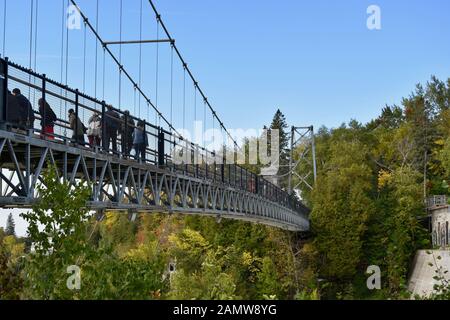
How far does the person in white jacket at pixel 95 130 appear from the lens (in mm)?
14070

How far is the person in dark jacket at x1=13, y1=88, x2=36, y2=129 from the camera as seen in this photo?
11164 millimetres

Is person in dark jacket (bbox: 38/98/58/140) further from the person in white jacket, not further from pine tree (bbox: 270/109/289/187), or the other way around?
pine tree (bbox: 270/109/289/187)

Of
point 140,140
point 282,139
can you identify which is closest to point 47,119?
point 140,140

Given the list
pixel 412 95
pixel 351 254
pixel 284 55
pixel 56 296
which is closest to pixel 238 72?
pixel 284 55

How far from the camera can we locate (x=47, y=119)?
39.8ft

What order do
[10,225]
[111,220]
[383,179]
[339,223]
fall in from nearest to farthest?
[339,223] < [383,179] < [111,220] < [10,225]

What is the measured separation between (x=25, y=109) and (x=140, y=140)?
5.73 m

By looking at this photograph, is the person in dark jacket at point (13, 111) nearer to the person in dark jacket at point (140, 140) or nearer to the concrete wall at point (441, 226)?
the person in dark jacket at point (140, 140)

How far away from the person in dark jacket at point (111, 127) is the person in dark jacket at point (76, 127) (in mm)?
1222

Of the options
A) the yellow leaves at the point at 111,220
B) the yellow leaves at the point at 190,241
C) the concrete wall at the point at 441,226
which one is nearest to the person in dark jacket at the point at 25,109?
the yellow leaves at the point at 190,241

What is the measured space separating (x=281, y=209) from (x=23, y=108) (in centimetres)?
3040

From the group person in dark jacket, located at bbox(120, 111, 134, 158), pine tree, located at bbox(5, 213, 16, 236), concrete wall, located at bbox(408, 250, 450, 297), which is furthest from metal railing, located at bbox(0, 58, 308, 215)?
pine tree, located at bbox(5, 213, 16, 236)

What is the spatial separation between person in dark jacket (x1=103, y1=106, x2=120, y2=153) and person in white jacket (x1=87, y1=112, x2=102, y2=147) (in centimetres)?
25
